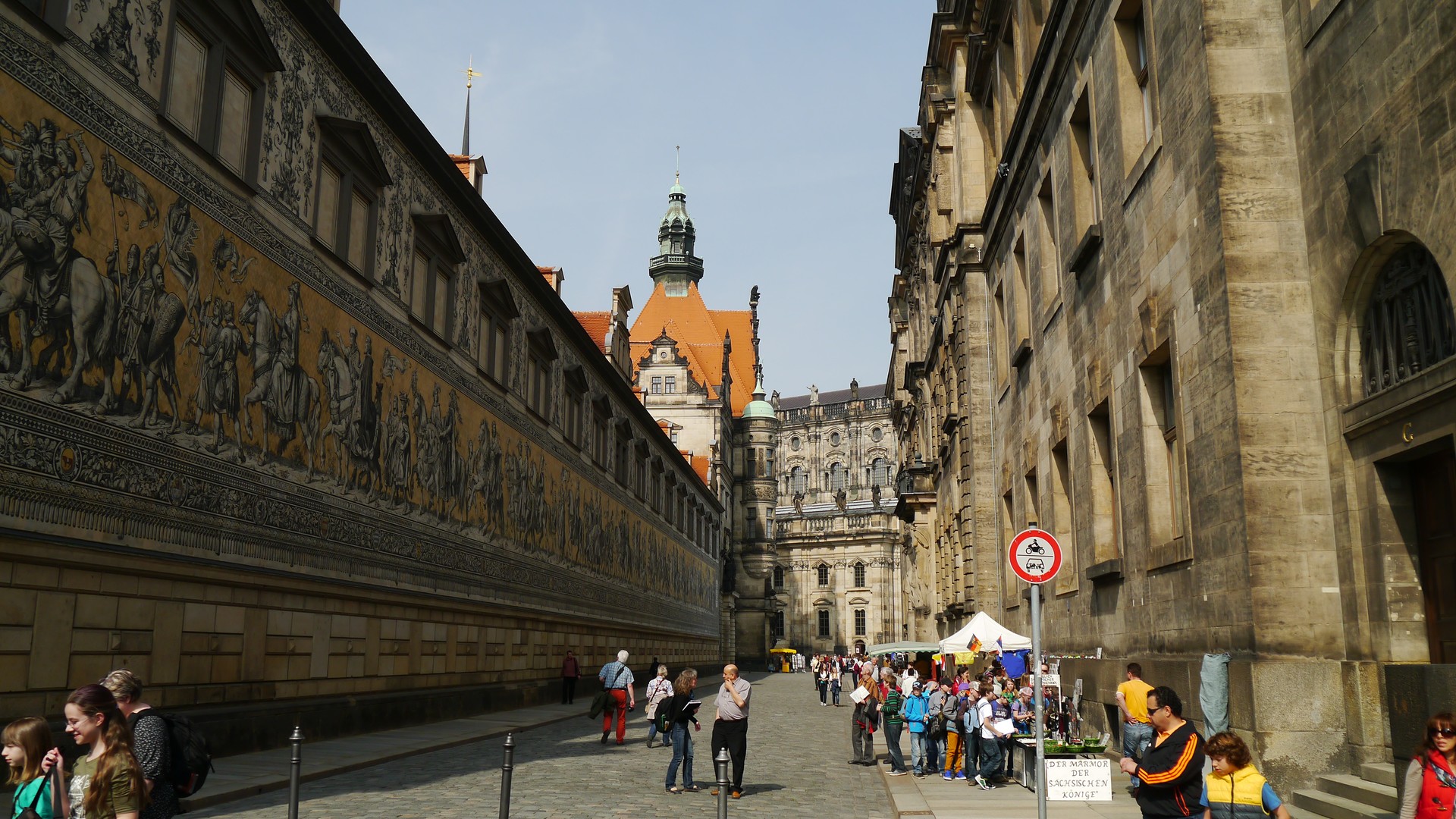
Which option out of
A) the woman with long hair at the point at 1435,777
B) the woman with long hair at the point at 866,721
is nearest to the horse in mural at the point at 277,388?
the woman with long hair at the point at 866,721

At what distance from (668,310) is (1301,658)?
3706 inches

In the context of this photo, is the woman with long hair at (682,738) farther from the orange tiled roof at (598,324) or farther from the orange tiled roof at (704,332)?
the orange tiled roof at (704,332)

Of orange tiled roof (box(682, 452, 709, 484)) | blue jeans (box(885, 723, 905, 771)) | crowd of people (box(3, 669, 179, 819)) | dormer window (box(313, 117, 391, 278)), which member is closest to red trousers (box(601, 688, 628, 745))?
blue jeans (box(885, 723, 905, 771))

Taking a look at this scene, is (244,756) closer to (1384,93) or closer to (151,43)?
(151,43)

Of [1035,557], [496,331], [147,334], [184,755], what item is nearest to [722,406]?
[496,331]

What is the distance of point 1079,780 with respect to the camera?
1047cm

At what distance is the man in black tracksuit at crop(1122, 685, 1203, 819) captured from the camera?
6758 mm

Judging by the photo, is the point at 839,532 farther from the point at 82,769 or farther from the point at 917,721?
the point at 82,769

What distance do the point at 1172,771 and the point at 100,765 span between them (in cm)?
559

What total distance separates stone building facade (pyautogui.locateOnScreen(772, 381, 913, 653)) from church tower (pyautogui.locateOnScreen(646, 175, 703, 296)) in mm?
17051

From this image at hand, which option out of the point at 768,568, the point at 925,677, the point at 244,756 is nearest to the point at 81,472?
the point at 244,756

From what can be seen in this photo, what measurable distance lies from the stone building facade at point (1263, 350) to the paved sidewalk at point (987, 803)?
1363 millimetres

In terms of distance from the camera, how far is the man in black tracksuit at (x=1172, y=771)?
6.76 m

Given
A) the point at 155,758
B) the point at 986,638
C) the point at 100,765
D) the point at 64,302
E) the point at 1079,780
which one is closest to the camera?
the point at 100,765
